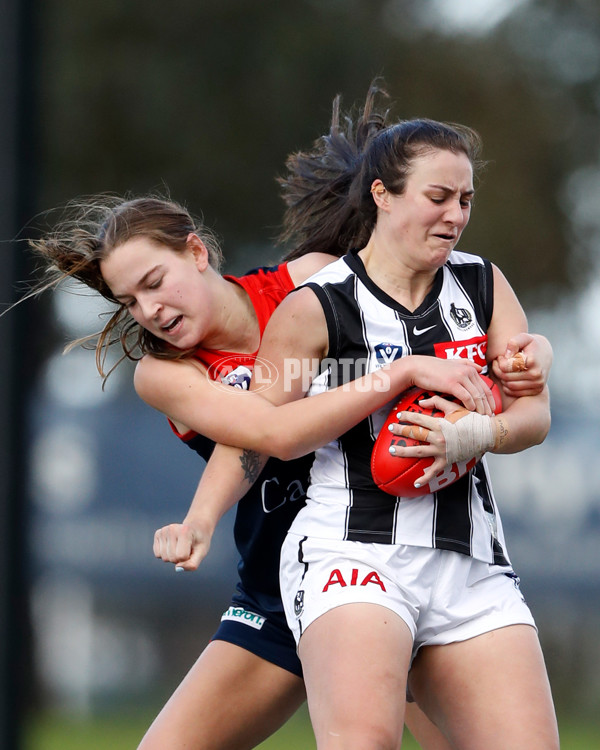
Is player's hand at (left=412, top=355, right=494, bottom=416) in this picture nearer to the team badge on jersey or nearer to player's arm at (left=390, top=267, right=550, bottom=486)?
player's arm at (left=390, top=267, right=550, bottom=486)

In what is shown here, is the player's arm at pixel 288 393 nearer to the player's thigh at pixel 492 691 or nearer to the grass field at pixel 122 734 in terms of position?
the player's thigh at pixel 492 691

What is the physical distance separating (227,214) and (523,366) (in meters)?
3.60

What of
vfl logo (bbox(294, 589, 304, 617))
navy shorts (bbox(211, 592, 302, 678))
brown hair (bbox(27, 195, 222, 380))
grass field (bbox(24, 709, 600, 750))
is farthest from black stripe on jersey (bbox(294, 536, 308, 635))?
grass field (bbox(24, 709, 600, 750))

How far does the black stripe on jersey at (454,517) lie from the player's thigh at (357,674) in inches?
8.4

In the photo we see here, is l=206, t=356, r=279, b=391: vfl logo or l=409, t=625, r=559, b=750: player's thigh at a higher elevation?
l=206, t=356, r=279, b=391: vfl logo

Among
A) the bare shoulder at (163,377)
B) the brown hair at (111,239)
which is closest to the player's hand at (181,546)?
the bare shoulder at (163,377)

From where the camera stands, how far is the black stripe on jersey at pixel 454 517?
208cm

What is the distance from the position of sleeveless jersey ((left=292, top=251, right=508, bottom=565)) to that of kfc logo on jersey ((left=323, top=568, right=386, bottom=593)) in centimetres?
8

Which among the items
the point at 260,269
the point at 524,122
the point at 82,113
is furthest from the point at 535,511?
the point at 82,113

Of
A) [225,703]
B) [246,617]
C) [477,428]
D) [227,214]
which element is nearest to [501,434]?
[477,428]

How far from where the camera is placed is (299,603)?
2.08m

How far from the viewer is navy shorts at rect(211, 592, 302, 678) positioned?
2361 millimetres

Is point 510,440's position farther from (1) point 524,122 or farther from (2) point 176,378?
(1) point 524,122

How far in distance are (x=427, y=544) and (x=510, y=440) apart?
11.1 inches
